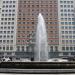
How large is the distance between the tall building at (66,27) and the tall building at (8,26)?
1169 inches

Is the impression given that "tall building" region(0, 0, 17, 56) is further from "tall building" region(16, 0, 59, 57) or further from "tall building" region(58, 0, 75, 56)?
"tall building" region(58, 0, 75, 56)

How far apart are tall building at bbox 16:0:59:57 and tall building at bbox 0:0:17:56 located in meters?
3.17

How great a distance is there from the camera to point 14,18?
109m

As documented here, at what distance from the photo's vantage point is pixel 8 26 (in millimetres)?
108500

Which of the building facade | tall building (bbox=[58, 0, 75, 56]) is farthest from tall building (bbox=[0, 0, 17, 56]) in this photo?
tall building (bbox=[58, 0, 75, 56])

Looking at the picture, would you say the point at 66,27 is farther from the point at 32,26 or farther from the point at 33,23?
the point at 32,26

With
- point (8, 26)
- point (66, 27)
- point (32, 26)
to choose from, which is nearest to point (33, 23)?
A: point (32, 26)

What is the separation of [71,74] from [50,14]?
95.2m

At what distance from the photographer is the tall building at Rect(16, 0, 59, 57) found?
103438mm

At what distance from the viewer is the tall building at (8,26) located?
103875 mm

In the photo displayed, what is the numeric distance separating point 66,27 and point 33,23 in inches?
850

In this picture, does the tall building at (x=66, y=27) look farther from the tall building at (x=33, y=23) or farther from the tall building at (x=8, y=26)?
the tall building at (x=8, y=26)

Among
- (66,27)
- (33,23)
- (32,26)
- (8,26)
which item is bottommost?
(66,27)

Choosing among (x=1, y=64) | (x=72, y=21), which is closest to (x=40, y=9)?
(x=72, y=21)
